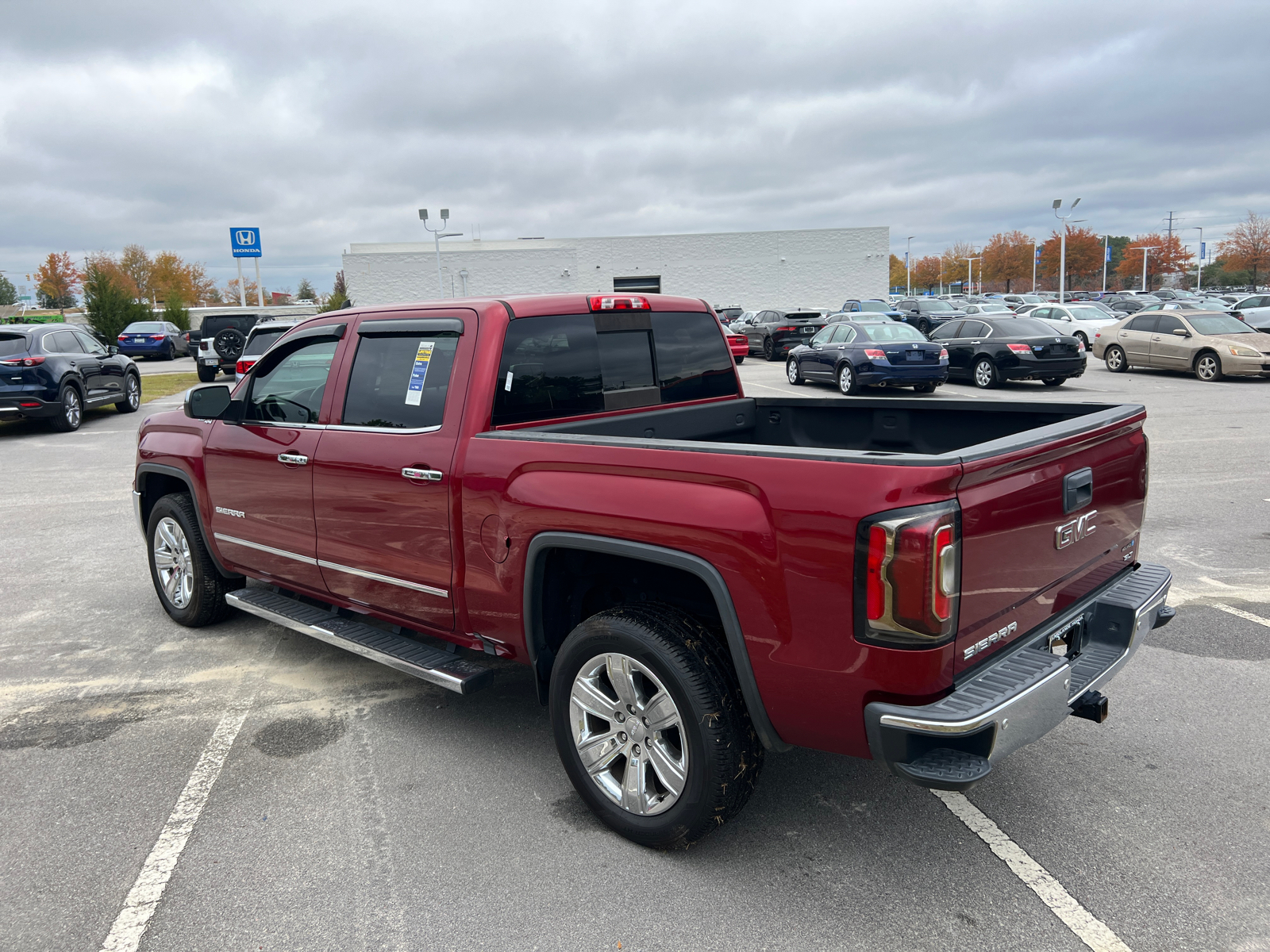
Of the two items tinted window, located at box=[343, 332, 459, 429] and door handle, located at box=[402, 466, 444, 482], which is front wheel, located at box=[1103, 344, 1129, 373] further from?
door handle, located at box=[402, 466, 444, 482]

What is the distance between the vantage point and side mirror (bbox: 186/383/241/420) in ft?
15.5

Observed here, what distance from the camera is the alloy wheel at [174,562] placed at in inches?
216

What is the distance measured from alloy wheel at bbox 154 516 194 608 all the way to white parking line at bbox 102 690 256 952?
4.80ft

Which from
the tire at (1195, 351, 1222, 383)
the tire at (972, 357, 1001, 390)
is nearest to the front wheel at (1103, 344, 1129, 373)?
the tire at (1195, 351, 1222, 383)

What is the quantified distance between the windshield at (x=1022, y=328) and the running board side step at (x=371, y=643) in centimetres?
1818

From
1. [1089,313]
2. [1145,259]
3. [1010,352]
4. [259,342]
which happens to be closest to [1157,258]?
[1145,259]

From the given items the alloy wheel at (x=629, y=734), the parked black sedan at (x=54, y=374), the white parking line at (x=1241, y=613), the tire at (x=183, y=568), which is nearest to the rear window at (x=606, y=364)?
the alloy wheel at (x=629, y=734)

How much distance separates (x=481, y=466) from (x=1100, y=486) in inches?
90.5

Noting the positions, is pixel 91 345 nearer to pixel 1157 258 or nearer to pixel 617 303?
pixel 617 303

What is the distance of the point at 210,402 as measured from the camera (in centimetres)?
473

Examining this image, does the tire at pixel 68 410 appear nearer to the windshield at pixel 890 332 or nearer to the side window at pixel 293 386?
the side window at pixel 293 386

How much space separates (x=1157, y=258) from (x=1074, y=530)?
115605 millimetres

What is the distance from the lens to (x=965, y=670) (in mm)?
2639

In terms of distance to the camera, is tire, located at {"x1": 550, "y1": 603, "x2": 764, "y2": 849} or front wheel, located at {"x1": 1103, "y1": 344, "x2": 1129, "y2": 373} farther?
front wheel, located at {"x1": 1103, "y1": 344, "x2": 1129, "y2": 373}
